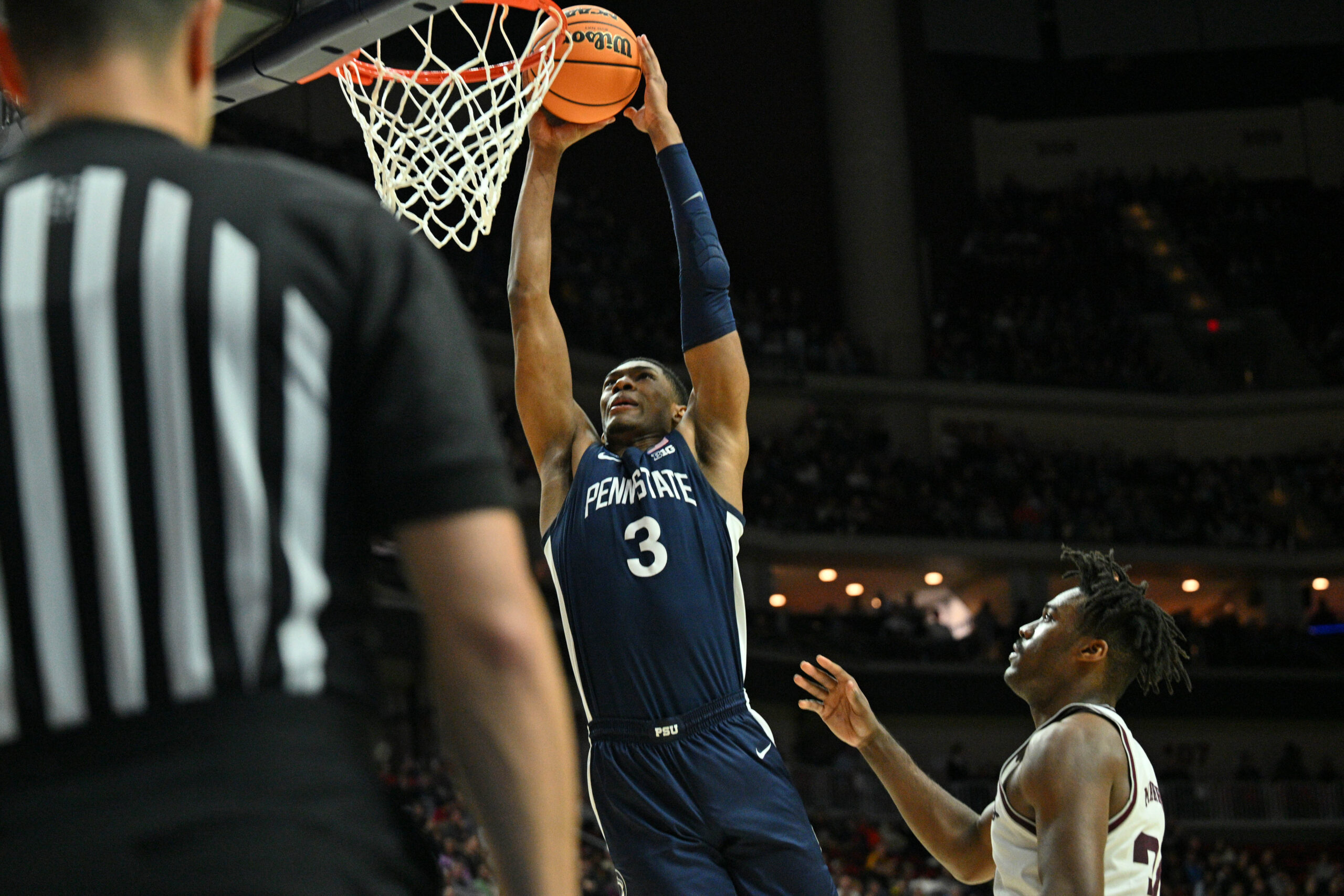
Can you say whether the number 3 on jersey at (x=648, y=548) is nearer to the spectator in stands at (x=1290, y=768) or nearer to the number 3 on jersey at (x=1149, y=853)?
the number 3 on jersey at (x=1149, y=853)

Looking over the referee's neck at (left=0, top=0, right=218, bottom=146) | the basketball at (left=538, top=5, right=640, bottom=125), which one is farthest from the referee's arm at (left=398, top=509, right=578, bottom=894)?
the basketball at (left=538, top=5, right=640, bottom=125)

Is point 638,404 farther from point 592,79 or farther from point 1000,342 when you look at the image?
point 1000,342

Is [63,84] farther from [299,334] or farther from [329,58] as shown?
[329,58]

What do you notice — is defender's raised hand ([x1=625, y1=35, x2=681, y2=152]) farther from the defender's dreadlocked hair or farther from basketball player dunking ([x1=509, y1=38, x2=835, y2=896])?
the defender's dreadlocked hair

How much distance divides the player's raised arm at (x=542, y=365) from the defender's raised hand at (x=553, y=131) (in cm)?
24

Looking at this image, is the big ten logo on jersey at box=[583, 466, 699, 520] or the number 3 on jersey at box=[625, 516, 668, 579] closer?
the number 3 on jersey at box=[625, 516, 668, 579]

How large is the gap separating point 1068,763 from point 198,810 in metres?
2.79

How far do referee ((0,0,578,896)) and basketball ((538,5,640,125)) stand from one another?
11.5 feet

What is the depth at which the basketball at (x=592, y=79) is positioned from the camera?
4.91 metres

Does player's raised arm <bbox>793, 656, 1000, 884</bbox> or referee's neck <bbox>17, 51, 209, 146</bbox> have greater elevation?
referee's neck <bbox>17, 51, 209, 146</bbox>

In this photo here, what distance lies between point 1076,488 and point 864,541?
435 cm

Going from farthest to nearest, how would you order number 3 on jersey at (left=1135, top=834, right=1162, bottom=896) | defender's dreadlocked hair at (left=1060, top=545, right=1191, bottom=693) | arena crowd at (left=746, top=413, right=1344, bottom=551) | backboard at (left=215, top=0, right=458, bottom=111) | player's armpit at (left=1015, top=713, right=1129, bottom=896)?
arena crowd at (left=746, top=413, right=1344, bottom=551) < backboard at (left=215, top=0, right=458, bottom=111) < defender's dreadlocked hair at (left=1060, top=545, right=1191, bottom=693) < number 3 on jersey at (left=1135, top=834, right=1162, bottom=896) < player's armpit at (left=1015, top=713, right=1129, bottom=896)

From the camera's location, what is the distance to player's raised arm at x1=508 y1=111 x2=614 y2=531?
4.45 meters

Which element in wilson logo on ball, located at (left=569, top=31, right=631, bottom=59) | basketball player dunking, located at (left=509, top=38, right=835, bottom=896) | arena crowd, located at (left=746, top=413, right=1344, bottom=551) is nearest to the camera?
basketball player dunking, located at (left=509, top=38, right=835, bottom=896)
